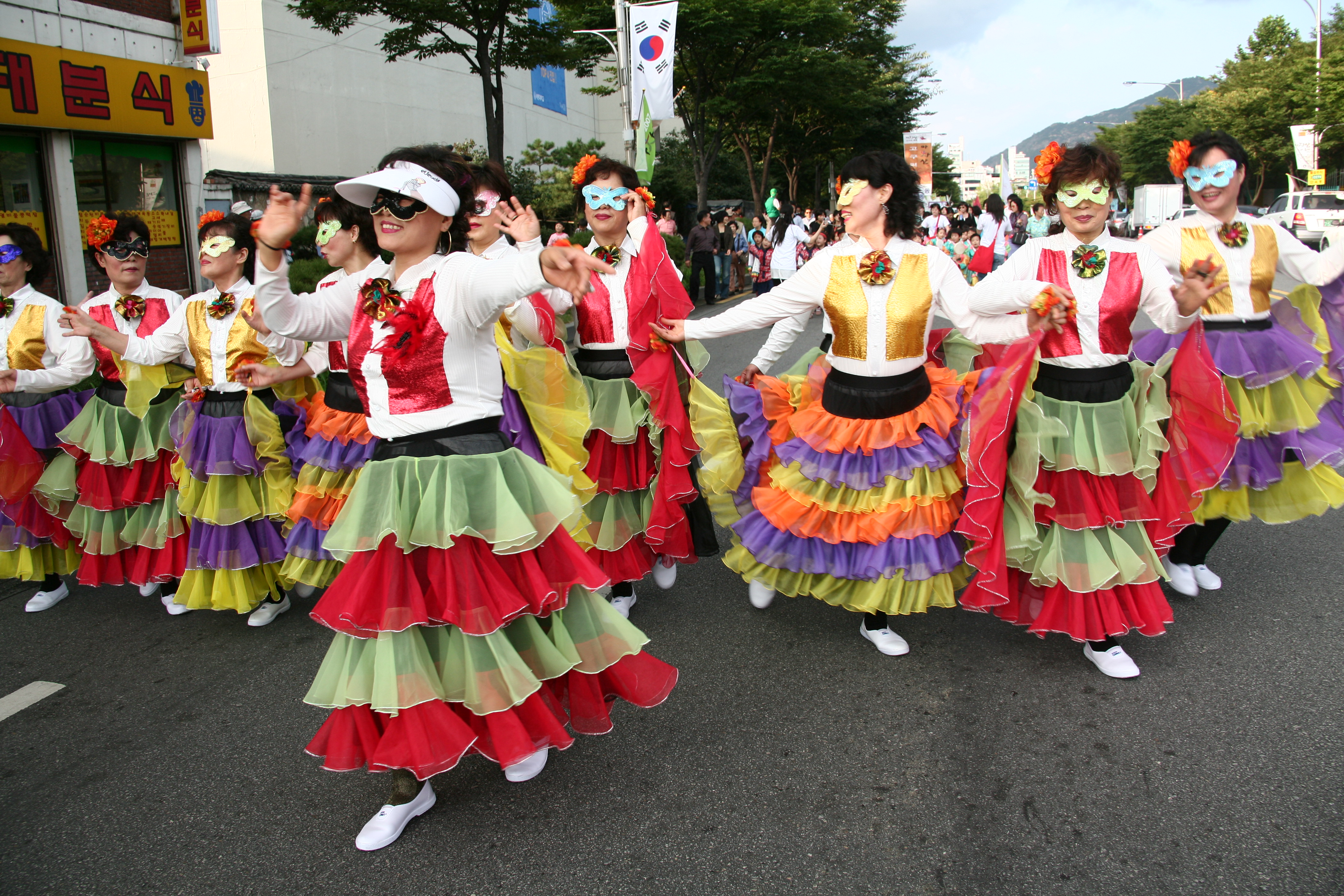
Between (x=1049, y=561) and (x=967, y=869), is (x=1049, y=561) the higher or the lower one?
the higher one

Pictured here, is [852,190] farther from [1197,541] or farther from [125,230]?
[125,230]

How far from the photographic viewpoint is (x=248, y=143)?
23797 millimetres

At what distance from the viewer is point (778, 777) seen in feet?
10.8

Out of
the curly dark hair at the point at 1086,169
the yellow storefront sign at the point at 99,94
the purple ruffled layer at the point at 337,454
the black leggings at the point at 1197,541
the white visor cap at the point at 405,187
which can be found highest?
the yellow storefront sign at the point at 99,94

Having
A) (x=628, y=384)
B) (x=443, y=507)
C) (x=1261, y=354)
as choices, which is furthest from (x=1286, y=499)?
(x=443, y=507)

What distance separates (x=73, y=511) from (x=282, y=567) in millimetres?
1317

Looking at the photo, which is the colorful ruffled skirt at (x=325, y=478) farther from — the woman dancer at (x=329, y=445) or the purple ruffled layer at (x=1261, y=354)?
the purple ruffled layer at (x=1261, y=354)

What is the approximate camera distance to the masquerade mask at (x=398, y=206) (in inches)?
114

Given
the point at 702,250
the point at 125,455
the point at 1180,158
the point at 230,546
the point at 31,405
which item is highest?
the point at 702,250

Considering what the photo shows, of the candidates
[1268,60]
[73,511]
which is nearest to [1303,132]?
[1268,60]

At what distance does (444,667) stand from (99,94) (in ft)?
46.5

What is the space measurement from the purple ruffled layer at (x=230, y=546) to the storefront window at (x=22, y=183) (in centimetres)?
1047

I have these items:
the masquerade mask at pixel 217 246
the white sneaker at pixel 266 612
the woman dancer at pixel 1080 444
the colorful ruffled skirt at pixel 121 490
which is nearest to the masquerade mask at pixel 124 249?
the masquerade mask at pixel 217 246

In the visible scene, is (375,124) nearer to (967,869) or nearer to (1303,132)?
(967,869)
